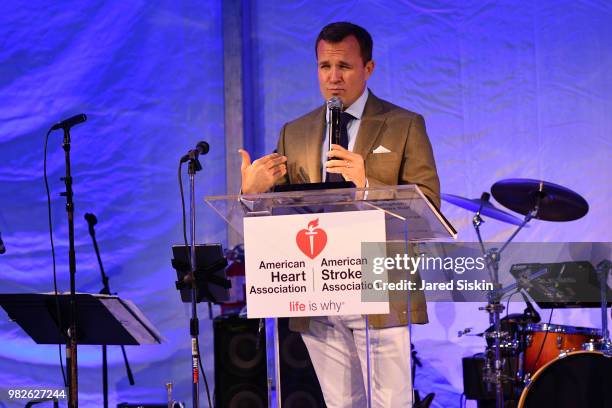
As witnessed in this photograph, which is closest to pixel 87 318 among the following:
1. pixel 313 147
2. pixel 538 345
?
pixel 313 147

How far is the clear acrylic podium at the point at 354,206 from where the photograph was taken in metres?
2.55

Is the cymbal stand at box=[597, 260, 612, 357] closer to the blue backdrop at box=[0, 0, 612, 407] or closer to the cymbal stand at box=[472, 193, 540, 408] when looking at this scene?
the cymbal stand at box=[472, 193, 540, 408]

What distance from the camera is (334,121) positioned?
286 cm

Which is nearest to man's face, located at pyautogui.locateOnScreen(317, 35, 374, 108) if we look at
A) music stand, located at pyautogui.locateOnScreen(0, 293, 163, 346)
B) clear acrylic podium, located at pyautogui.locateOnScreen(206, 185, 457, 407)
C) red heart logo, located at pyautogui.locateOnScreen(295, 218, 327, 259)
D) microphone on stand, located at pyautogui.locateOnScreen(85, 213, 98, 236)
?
clear acrylic podium, located at pyautogui.locateOnScreen(206, 185, 457, 407)

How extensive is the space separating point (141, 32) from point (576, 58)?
319 cm

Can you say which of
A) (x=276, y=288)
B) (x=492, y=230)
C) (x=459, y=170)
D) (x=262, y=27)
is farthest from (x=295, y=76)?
(x=276, y=288)

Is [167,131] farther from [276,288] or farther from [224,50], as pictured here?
[276,288]

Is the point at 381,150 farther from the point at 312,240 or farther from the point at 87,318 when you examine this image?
the point at 87,318

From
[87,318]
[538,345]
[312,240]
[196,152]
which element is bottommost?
[538,345]

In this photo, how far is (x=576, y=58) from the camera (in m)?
5.50

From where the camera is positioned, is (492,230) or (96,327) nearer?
(96,327)

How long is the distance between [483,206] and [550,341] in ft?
3.02

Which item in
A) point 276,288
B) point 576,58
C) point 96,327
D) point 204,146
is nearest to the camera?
point 276,288

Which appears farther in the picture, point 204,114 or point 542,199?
point 204,114
